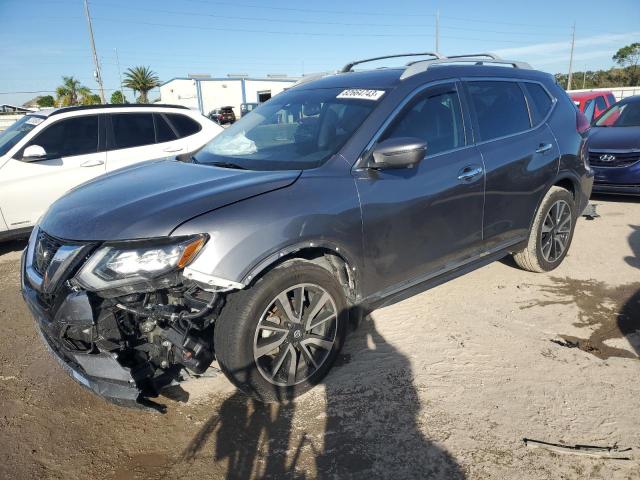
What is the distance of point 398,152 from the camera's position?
9.16 ft

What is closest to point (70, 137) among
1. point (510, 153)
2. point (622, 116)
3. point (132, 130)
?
point (132, 130)

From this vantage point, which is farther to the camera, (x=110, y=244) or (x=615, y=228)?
(x=615, y=228)

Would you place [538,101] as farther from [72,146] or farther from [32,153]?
[32,153]

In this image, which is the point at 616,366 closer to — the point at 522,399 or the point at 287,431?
the point at 522,399

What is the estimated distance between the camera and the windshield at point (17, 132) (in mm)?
5742

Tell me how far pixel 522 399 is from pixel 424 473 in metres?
0.88

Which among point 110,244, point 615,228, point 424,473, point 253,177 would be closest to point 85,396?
point 110,244

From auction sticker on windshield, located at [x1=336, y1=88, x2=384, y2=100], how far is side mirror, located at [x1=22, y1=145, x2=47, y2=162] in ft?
13.6

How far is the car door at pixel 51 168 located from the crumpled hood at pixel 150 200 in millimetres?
3088

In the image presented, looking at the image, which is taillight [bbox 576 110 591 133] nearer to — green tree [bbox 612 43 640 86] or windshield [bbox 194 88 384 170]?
windshield [bbox 194 88 384 170]

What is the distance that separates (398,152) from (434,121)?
0.77 m

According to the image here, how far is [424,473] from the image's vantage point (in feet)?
7.42

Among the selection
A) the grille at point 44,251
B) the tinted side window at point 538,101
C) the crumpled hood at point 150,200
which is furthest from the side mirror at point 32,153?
the tinted side window at point 538,101

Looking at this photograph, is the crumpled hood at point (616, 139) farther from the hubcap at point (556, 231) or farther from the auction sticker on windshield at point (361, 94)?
the auction sticker on windshield at point (361, 94)
